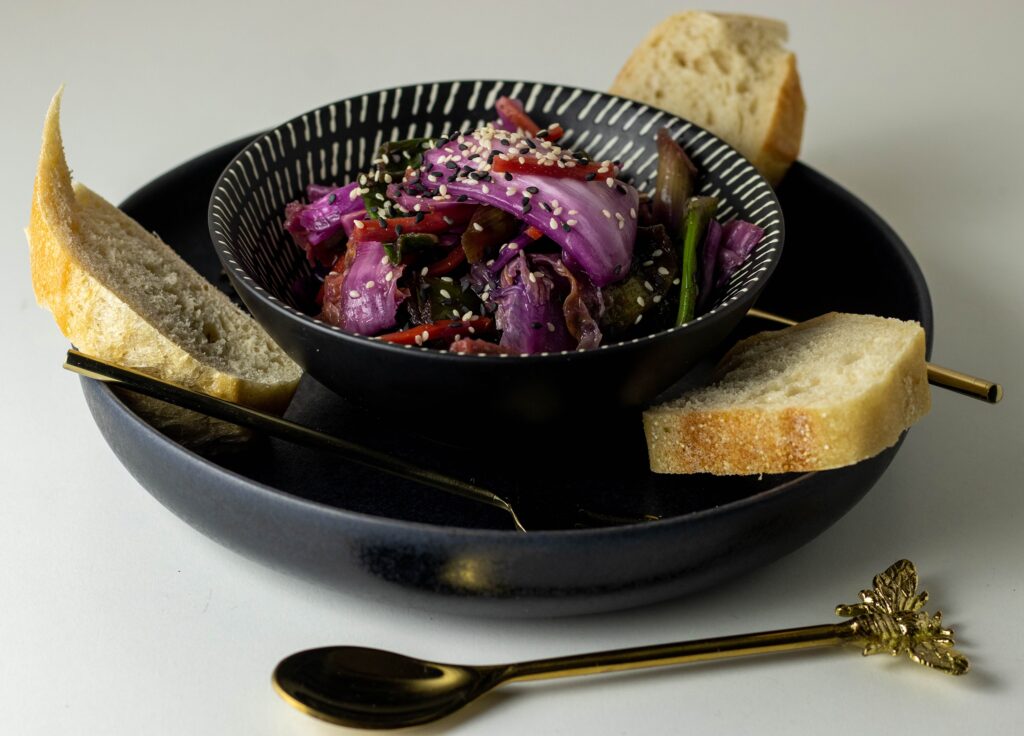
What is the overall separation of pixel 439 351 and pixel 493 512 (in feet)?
1.60

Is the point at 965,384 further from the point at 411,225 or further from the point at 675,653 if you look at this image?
the point at 411,225

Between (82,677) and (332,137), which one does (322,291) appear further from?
(82,677)

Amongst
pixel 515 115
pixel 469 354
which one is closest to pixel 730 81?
pixel 515 115

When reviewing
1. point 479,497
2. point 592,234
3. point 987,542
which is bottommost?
point 987,542

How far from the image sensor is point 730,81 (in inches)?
Answer: 173

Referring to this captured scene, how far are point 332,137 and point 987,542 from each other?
2363 mm

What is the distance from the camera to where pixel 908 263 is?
3.81 metres

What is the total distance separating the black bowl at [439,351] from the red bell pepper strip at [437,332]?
0.17m

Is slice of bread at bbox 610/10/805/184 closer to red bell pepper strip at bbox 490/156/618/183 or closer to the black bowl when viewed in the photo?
the black bowl

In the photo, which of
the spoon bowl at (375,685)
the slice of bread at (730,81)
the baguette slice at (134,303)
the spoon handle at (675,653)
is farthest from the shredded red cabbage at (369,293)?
the slice of bread at (730,81)

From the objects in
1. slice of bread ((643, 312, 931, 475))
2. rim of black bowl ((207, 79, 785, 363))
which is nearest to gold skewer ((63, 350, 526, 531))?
rim of black bowl ((207, 79, 785, 363))

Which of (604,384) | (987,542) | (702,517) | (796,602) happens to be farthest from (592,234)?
(987,542)

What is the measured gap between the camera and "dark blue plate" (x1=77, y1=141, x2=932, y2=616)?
2.68m

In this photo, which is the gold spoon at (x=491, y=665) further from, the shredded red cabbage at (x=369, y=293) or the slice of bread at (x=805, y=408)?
the shredded red cabbage at (x=369, y=293)
